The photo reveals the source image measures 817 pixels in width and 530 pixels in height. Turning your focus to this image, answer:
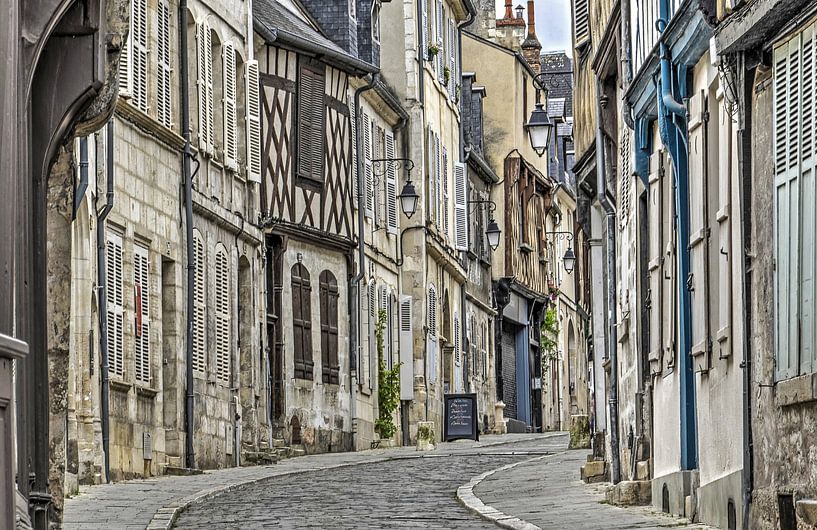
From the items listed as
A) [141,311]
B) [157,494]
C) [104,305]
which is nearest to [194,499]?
[157,494]

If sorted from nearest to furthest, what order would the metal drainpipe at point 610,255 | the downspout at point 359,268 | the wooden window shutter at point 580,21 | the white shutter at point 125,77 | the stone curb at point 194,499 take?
1. the stone curb at point 194,499
2. the metal drainpipe at point 610,255
3. the white shutter at point 125,77
4. the wooden window shutter at point 580,21
5. the downspout at point 359,268

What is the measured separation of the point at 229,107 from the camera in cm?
2695

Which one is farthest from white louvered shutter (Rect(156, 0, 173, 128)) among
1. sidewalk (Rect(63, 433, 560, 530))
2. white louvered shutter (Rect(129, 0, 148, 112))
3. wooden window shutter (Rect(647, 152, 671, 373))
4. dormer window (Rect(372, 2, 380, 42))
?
dormer window (Rect(372, 2, 380, 42))

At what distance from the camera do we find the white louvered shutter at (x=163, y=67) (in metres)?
23.5

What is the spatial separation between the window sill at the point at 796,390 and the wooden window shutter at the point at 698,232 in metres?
2.54

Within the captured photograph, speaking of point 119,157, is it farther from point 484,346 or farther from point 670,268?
point 484,346

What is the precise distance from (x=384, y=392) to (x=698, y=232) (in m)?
22.4

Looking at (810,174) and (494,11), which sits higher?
(494,11)

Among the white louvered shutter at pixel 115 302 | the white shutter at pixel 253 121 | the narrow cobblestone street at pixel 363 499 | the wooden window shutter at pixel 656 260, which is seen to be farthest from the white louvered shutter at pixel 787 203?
the white shutter at pixel 253 121

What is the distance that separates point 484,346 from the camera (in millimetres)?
48531

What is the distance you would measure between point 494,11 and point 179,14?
35.8m

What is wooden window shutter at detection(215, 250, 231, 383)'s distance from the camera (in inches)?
1027

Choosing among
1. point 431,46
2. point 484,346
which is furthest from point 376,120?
point 484,346

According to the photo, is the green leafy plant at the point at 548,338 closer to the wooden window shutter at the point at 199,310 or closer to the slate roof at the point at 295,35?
the slate roof at the point at 295,35
